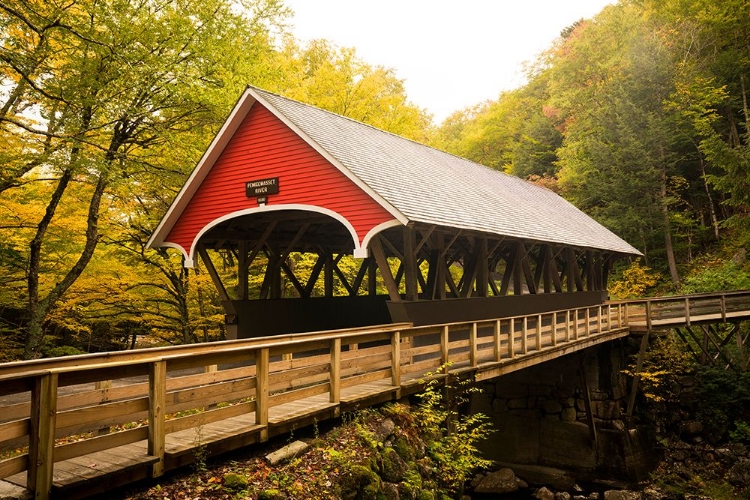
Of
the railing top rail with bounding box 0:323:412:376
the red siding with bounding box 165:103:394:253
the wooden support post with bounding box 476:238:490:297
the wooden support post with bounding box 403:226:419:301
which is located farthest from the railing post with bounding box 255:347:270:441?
the wooden support post with bounding box 476:238:490:297

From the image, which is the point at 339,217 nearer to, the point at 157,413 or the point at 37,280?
the point at 157,413

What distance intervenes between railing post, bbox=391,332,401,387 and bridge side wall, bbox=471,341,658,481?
33.2ft

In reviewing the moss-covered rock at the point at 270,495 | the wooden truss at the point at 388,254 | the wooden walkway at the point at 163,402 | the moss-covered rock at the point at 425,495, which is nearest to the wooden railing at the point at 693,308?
the wooden truss at the point at 388,254

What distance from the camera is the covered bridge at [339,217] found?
9977mm

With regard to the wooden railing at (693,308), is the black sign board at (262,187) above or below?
above

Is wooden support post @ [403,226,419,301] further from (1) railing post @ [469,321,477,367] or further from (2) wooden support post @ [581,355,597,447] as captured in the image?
(2) wooden support post @ [581,355,597,447]

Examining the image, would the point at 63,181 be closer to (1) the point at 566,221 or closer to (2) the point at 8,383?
(2) the point at 8,383

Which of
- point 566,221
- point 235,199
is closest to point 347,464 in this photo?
point 235,199

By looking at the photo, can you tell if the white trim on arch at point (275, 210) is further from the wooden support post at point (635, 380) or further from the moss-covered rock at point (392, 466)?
the wooden support post at point (635, 380)

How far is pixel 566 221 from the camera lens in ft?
62.2

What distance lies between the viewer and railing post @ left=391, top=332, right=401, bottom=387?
303 inches

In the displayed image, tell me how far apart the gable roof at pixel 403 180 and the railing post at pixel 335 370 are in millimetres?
3010

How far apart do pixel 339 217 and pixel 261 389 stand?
4765 millimetres

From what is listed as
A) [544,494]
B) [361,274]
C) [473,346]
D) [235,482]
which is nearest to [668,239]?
[544,494]
